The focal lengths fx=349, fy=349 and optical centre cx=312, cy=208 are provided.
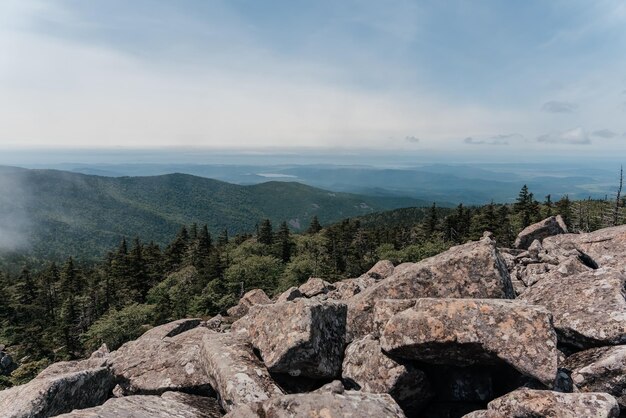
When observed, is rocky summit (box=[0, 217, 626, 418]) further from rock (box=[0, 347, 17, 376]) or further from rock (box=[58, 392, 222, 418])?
rock (box=[0, 347, 17, 376])

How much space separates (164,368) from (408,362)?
8.10m

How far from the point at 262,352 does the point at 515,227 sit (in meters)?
117

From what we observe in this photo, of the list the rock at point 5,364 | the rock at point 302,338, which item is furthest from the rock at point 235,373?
the rock at point 5,364

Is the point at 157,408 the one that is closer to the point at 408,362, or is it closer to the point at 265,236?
the point at 408,362

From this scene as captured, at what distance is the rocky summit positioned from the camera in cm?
761

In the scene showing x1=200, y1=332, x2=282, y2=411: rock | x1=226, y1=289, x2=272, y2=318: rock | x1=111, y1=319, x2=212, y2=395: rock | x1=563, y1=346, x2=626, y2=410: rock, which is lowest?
x1=226, y1=289, x2=272, y2=318: rock

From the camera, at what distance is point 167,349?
13266 millimetres

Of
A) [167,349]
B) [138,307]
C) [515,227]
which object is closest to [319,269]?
[138,307]

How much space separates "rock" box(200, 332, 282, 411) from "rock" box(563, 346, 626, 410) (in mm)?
7406

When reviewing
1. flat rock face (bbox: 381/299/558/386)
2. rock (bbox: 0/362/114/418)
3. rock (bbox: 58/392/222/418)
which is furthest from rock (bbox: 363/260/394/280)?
rock (bbox: 0/362/114/418)

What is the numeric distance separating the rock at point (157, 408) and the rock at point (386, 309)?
5.04m

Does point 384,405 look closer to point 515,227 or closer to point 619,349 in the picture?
point 619,349

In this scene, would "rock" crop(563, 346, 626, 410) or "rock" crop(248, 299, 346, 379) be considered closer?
"rock" crop(563, 346, 626, 410)

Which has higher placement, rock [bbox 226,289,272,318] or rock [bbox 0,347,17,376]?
rock [bbox 226,289,272,318]
